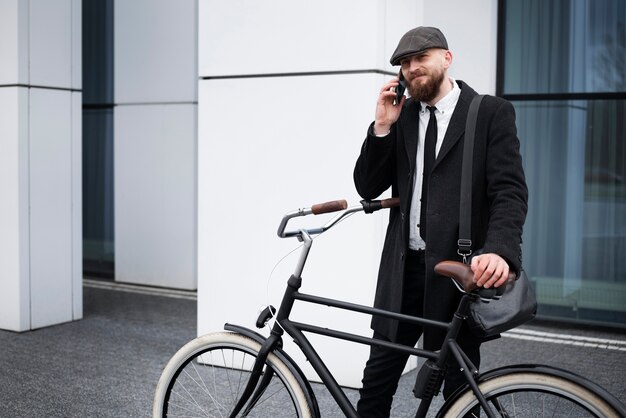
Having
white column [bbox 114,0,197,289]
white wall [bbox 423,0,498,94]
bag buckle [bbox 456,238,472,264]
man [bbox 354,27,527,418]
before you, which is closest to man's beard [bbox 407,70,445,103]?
man [bbox 354,27,527,418]

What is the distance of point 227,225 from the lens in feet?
19.5

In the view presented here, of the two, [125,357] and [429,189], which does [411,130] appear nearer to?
[429,189]

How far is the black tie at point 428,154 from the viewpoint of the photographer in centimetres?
328

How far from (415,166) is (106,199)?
7.56 metres

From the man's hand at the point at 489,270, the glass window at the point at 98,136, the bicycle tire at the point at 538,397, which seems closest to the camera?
the bicycle tire at the point at 538,397

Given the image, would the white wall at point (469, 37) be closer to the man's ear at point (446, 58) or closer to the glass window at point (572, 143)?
the glass window at point (572, 143)

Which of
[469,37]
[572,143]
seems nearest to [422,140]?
[469,37]

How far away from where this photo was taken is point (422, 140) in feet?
11.0

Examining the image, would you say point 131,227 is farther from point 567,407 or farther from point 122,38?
point 567,407

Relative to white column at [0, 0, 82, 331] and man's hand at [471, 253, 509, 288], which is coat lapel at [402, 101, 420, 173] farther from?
white column at [0, 0, 82, 331]

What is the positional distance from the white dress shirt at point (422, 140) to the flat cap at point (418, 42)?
0.68 ft

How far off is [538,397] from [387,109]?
3.90 ft

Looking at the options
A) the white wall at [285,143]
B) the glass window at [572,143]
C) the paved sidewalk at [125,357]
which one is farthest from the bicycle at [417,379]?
the glass window at [572,143]

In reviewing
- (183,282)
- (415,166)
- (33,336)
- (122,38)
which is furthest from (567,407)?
(122,38)
